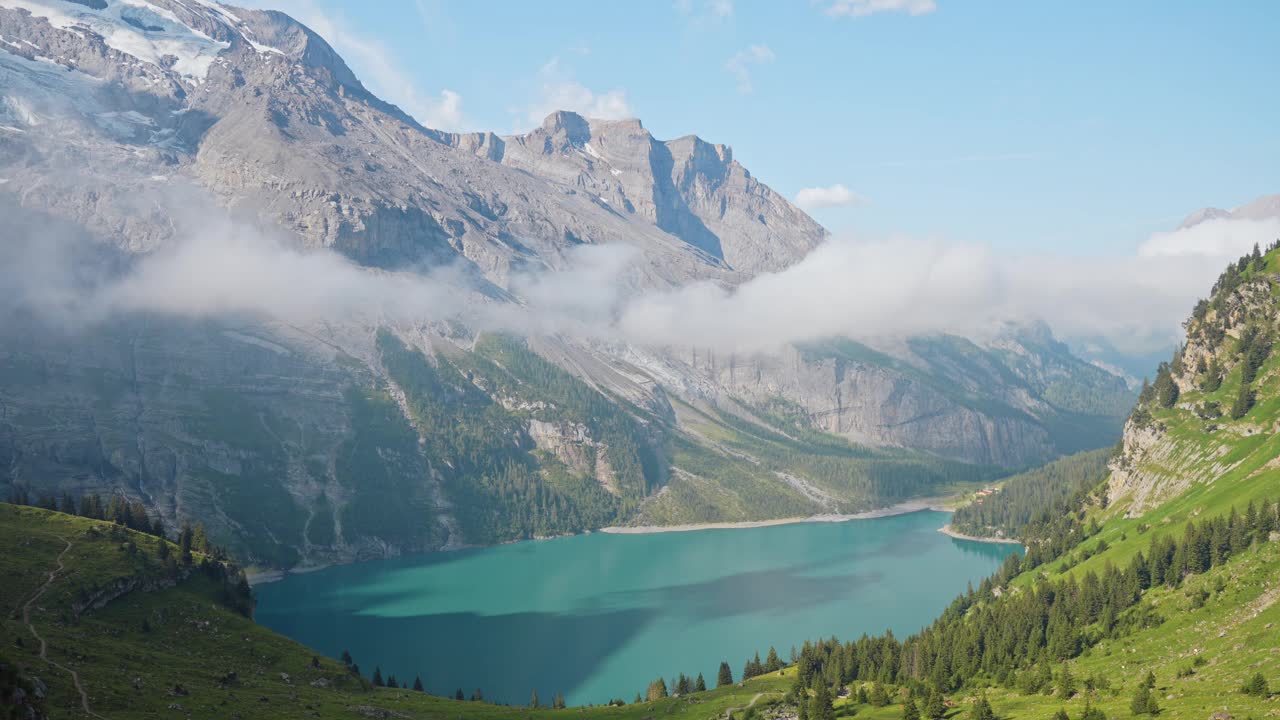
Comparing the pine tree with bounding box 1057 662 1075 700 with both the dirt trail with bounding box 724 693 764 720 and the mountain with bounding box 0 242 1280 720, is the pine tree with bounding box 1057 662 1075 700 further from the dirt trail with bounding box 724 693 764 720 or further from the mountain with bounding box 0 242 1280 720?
the dirt trail with bounding box 724 693 764 720

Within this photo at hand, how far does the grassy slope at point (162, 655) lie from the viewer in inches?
2945

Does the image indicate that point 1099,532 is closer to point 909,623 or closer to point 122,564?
point 909,623

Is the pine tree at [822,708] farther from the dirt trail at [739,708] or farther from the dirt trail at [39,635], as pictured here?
the dirt trail at [39,635]

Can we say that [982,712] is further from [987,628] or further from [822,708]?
Result: [987,628]

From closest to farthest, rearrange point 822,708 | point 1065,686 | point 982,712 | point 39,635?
point 982,712, point 1065,686, point 39,635, point 822,708

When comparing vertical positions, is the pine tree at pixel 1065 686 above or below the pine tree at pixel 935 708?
above

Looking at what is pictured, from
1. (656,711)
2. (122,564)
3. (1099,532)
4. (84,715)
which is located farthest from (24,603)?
(1099,532)

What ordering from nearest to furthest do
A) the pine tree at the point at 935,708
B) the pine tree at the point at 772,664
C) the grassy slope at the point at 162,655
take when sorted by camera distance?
the grassy slope at the point at 162,655 < the pine tree at the point at 935,708 < the pine tree at the point at 772,664

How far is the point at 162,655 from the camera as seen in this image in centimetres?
9212

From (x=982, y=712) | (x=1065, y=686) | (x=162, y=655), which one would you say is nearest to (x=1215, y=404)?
(x=1065, y=686)

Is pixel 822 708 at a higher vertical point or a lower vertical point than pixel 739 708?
higher

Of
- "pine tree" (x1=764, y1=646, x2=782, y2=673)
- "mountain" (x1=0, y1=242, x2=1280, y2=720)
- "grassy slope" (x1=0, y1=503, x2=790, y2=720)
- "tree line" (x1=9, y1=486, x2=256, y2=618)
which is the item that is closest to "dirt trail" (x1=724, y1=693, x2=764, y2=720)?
"grassy slope" (x1=0, y1=503, x2=790, y2=720)

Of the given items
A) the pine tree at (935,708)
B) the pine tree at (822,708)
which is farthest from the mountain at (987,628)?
the pine tree at (822,708)

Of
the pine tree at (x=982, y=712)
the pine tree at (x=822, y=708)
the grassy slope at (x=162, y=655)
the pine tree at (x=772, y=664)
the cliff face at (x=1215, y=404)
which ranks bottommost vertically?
the pine tree at (x=772, y=664)
